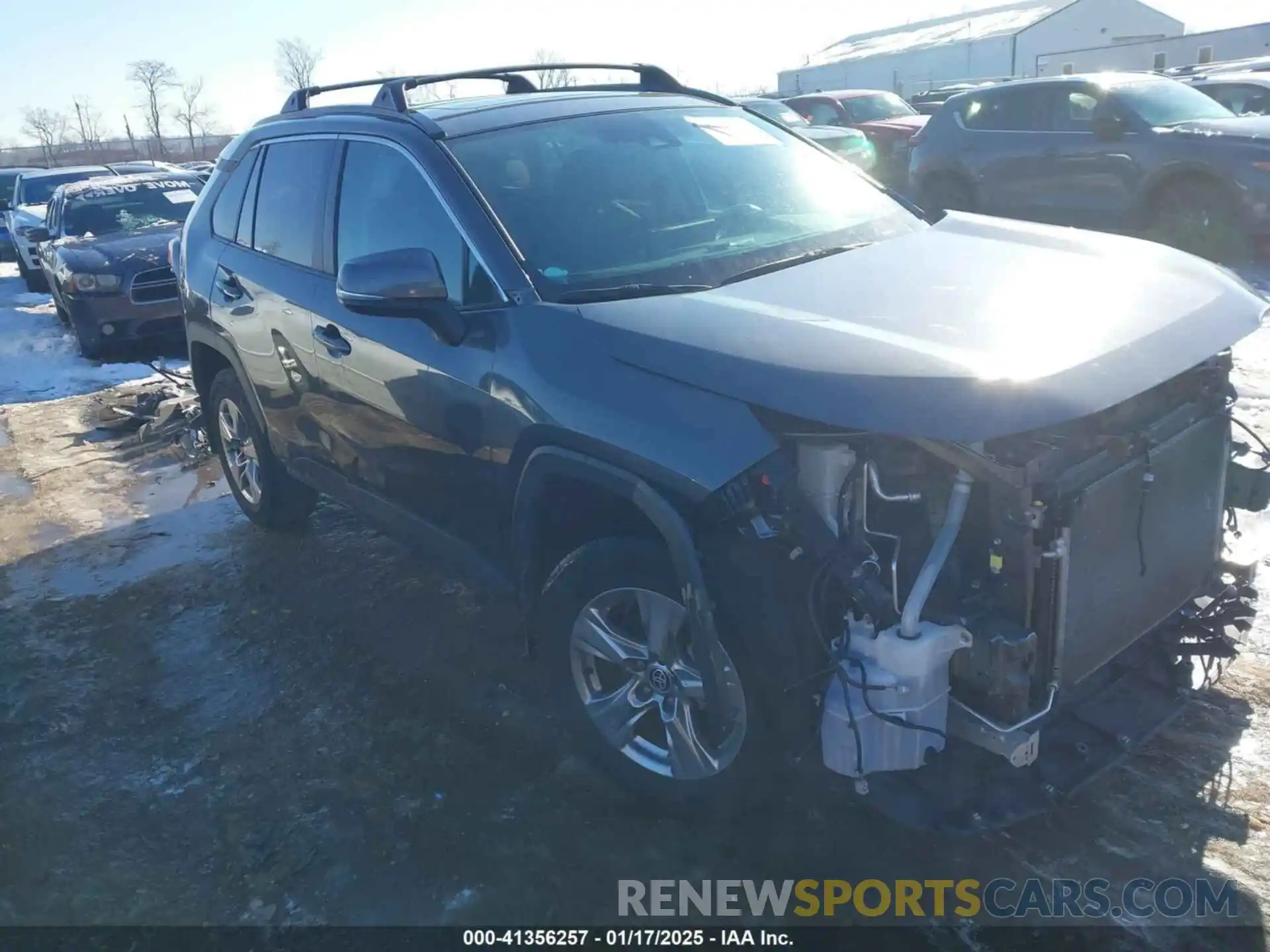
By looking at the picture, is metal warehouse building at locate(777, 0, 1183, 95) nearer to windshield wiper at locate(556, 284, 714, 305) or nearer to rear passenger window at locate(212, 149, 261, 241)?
rear passenger window at locate(212, 149, 261, 241)

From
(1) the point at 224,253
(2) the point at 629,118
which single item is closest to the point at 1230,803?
(2) the point at 629,118

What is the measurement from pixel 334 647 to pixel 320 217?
1747 millimetres

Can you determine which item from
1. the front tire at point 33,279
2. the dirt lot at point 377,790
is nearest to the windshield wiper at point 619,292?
the dirt lot at point 377,790

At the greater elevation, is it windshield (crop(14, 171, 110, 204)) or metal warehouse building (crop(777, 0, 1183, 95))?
metal warehouse building (crop(777, 0, 1183, 95))

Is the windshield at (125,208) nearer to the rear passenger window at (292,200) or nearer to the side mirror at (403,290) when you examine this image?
the rear passenger window at (292,200)

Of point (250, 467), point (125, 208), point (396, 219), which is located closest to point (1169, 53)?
point (125, 208)

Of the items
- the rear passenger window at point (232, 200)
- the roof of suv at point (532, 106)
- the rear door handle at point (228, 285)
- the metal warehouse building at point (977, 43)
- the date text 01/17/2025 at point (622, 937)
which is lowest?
the date text 01/17/2025 at point (622, 937)

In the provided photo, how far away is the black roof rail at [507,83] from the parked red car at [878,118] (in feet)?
39.3

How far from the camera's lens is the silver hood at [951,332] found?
246cm

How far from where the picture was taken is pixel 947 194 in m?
12.5

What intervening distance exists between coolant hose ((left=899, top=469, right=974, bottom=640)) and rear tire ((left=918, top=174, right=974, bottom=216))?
404 inches

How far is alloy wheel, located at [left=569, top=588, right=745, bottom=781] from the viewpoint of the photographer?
289 cm

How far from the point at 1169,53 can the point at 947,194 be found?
38.2 m

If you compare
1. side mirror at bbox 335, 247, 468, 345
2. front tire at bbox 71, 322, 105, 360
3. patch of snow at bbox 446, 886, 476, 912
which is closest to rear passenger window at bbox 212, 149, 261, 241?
side mirror at bbox 335, 247, 468, 345
